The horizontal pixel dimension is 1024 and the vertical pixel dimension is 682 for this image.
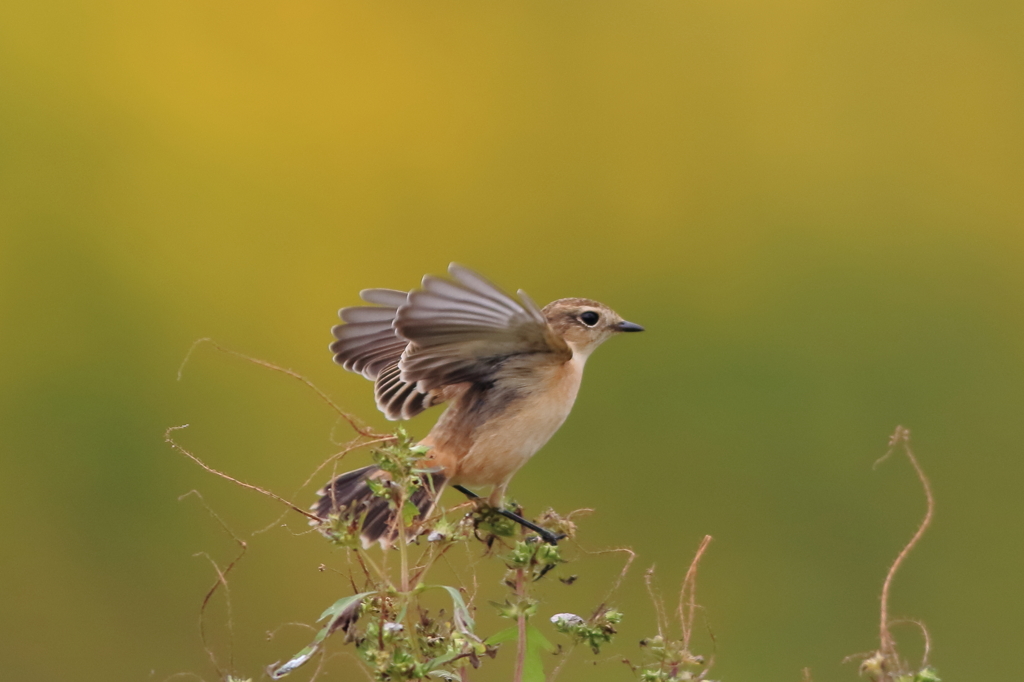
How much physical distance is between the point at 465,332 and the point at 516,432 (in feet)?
1.10

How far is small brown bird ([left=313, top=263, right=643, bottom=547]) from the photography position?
249cm

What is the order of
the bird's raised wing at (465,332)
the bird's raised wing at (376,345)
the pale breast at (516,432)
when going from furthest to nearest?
the bird's raised wing at (376,345)
the pale breast at (516,432)
the bird's raised wing at (465,332)

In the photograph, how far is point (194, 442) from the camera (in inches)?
249

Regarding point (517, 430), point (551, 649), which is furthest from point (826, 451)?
point (551, 649)

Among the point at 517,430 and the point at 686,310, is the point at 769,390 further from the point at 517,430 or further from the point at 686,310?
the point at 517,430

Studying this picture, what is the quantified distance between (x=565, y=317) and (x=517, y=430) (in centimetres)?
54

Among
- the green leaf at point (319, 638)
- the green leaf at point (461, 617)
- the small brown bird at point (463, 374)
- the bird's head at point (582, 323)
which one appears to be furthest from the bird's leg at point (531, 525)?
the bird's head at point (582, 323)

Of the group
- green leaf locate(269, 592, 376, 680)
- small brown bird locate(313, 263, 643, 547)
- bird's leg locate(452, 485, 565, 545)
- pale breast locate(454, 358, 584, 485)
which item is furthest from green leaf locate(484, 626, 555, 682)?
pale breast locate(454, 358, 584, 485)

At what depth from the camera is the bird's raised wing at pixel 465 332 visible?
244 centimetres

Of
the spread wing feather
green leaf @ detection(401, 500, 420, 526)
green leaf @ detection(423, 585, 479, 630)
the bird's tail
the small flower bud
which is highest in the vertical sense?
the spread wing feather

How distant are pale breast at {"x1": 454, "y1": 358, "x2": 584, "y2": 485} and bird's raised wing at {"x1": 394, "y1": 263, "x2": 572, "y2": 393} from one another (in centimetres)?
8

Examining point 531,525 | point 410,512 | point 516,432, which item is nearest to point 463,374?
point 516,432

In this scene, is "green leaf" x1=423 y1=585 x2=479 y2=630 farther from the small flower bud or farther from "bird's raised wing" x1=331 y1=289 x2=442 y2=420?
"bird's raised wing" x1=331 y1=289 x2=442 y2=420

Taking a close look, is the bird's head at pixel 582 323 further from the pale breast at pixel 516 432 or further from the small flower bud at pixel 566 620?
the small flower bud at pixel 566 620
